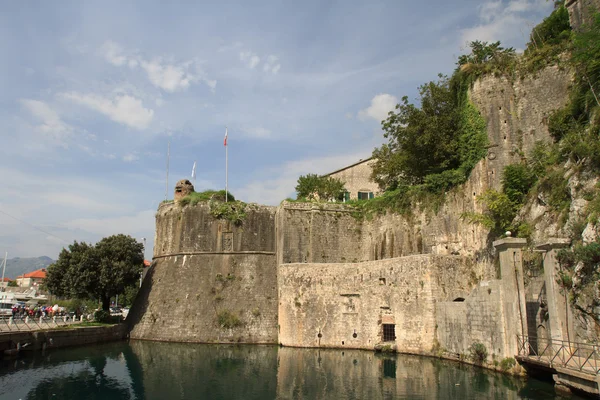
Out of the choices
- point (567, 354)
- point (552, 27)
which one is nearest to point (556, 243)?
point (567, 354)

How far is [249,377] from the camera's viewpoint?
16.9 meters

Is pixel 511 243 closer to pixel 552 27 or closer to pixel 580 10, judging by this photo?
pixel 580 10

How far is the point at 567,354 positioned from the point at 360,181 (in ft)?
77.2

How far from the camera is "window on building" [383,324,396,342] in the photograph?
21.9 meters

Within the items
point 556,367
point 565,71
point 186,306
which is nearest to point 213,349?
point 186,306

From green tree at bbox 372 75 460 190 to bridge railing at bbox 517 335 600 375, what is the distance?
12.9m

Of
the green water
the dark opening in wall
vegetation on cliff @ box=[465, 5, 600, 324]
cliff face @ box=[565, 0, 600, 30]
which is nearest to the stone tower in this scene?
the green water

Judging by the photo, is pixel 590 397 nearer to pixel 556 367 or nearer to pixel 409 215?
pixel 556 367

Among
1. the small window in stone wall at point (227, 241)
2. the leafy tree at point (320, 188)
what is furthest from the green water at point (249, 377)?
the leafy tree at point (320, 188)

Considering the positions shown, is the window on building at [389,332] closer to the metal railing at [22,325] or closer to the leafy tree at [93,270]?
the leafy tree at [93,270]

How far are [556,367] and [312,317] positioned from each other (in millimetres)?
13010

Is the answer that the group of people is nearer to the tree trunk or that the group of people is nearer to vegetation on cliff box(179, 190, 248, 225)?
the tree trunk

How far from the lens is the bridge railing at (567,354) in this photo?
12.5m

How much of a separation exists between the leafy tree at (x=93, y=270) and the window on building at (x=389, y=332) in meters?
17.1
